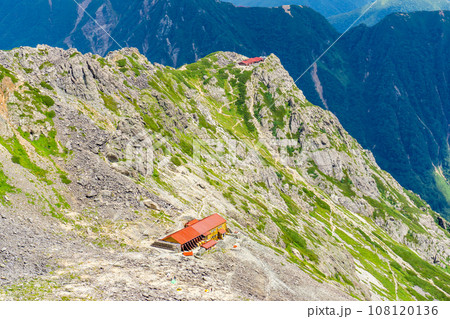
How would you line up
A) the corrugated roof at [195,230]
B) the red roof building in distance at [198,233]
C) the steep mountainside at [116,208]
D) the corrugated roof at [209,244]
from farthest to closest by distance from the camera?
the corrugated roof at [209,244]
the corrugated roof at [195,230]
the red roof building in distance at [198,233]
the steep mountainside at [116,208]

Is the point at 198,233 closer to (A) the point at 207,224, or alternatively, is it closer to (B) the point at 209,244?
(B) the point at 209,244

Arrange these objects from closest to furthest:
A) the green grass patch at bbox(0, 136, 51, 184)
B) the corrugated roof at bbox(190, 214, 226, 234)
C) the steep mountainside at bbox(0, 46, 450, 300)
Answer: the steep mountainside at bbox(0, 46, 450, 300) < the green grass patch at bbox(0, 136, 51, 184) < the corrugated roof at bbox(190, 214, 226, 234)

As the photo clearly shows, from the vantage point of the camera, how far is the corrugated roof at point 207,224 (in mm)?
84706

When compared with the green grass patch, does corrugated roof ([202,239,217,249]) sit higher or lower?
lower

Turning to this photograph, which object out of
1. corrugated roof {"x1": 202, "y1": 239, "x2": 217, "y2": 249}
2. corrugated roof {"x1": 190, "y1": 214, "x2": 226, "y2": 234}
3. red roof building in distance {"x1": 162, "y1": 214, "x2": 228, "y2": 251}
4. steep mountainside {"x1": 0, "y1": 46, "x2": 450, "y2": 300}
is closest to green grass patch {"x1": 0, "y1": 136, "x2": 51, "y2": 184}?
steep mountainside {"x1": 0, "y1": 46, "x2": 450, "y2": 300}

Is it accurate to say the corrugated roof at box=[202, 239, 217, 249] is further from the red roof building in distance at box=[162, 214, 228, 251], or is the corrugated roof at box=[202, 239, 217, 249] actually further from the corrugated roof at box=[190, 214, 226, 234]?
the corrugated roof at box=[190, 214, 226, 234]

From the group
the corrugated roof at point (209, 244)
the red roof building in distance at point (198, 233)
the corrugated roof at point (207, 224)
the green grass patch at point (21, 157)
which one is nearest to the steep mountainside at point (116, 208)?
the green grass patch at point (21, 157)

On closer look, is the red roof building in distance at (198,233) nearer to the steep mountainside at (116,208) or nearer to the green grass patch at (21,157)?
the steep mountainside at (116,208)

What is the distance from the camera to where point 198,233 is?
82562 millimetres

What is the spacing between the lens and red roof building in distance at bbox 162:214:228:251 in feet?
255

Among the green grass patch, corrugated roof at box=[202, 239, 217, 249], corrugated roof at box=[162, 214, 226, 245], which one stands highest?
the green grass patch

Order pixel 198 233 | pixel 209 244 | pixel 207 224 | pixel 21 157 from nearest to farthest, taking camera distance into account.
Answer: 1. pixel 209 244
2. pixel 198 233
3. pixel 21 157
4. pixel 207 224

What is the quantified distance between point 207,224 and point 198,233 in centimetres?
618

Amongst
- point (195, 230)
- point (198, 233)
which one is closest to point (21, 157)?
point (195, 230)
